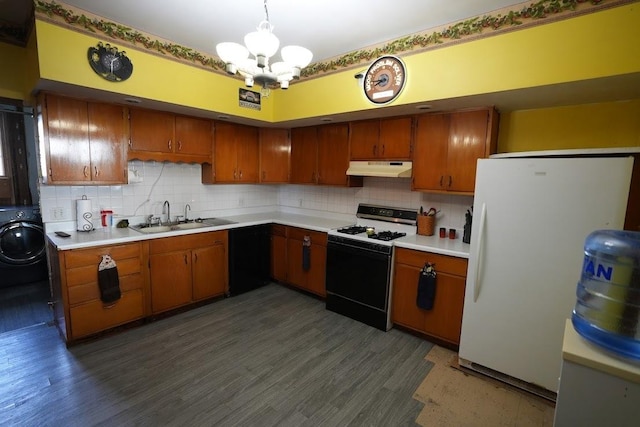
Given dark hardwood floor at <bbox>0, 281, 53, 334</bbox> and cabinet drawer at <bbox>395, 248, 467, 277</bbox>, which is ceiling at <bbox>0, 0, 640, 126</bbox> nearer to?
cabinet drawer at <bbox>395, 248, 467, 277</bbox>

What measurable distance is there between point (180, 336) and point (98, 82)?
2.30 m

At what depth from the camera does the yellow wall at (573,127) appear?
2.31 metres

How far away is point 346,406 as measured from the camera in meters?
2.11

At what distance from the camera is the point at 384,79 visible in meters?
2.68

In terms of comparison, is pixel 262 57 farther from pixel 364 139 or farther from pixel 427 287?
pixel 427 287

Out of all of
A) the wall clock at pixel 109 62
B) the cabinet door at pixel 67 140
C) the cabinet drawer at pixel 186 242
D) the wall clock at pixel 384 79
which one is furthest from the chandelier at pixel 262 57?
the cabinet drawer at pixel 186 242

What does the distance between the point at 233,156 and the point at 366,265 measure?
2.22 metres

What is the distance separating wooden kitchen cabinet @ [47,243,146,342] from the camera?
2592 mm

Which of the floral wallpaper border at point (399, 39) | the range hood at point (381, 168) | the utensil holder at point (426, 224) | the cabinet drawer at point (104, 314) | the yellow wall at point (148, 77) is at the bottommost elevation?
the cabinet drawer at point (104, 314)

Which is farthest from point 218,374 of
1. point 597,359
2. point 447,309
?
point 597,359

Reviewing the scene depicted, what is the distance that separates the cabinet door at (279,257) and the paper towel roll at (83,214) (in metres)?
2.03

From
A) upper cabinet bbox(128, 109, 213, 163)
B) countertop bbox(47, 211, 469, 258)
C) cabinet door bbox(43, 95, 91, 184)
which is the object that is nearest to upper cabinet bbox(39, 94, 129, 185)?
cabinet door bbox(43, 95, 91, 184)

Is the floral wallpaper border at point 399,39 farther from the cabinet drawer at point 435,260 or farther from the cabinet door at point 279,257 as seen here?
the cabinet door at point 279,257

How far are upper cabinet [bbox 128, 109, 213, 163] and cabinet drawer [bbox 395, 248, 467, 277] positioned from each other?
254 centimetres
